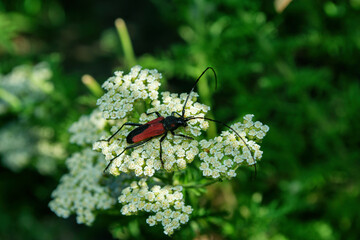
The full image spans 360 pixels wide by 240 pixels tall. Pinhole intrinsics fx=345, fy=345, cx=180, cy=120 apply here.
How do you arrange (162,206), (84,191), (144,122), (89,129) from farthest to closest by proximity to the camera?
1. (89,129)
2. (84,191)
3. (144,122)
4. (162,206)

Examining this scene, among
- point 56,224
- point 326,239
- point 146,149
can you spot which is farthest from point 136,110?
point 56,224

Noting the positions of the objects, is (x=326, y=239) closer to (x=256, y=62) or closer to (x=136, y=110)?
(x=256, y=62)

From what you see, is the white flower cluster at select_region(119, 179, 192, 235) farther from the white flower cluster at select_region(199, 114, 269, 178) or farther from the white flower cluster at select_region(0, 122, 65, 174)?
the white flower cluster at select_region(0, 122, 65, 174)

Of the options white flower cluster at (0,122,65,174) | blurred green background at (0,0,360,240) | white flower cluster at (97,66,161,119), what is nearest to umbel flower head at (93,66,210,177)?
white flower cluster at (97,66,161,119)

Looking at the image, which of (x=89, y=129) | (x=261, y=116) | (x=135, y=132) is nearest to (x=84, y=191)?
(x=89, y=129)

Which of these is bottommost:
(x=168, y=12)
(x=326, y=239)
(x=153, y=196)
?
(x=326, y=239)

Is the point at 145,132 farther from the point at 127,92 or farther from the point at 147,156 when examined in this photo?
the point at 127,92

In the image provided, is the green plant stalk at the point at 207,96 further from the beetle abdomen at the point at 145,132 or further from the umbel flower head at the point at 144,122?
the beetle abdomen at the point at 145,132

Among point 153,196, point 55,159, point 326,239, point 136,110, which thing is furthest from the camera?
point 55,159
